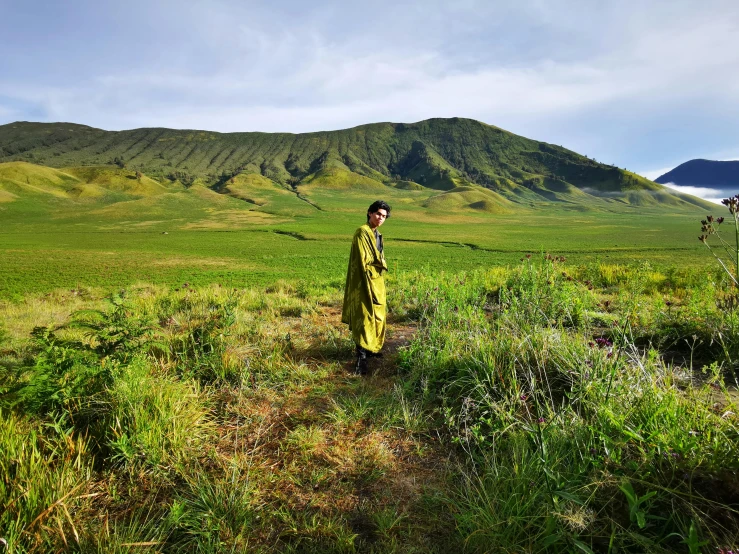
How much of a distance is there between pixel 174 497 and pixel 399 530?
147 centimetres

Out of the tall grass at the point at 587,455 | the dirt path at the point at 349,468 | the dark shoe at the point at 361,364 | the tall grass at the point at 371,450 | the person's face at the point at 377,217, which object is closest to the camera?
the tall grass at the point at 587,455

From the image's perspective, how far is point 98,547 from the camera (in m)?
1.93

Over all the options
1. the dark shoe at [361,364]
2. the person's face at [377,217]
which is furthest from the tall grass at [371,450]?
the person's face at [377,217]

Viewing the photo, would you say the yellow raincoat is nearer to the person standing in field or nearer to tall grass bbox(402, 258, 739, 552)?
the person standing in field

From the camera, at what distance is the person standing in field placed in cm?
439

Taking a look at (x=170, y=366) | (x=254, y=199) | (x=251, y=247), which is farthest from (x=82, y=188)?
(x=170, y=366)

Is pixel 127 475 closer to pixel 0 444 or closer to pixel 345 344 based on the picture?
pixel 0 444

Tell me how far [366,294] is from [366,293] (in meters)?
0.01

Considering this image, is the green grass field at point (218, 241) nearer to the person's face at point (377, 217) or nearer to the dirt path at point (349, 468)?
the person's face at point (377, 217)

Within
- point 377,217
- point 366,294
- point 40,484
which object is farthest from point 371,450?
point 377,217

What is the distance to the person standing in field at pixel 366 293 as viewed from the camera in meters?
4.39

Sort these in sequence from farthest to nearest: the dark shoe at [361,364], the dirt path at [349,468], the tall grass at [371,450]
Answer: the dark shoe at [361,364] → the dirt path at [349,468] → the tall grass at [371,450]

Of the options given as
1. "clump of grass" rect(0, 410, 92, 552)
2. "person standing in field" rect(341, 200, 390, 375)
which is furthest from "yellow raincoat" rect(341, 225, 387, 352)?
"clump of grass" rect(0, 410, 92, 552)

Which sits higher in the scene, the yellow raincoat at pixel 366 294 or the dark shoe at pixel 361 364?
the yellow raincoat at pixel 366 294
